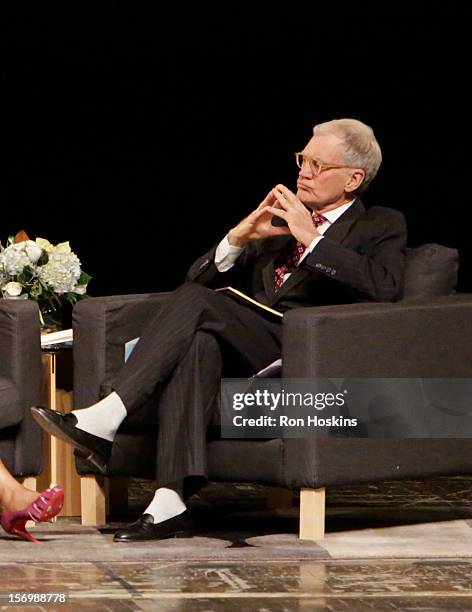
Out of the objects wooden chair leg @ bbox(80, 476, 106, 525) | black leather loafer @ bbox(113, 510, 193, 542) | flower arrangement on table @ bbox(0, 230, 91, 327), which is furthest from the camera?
flower arrangement on table @ bbox(0, 230, 91, 327)

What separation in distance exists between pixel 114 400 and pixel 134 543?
0.36 metres

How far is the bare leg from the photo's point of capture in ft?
12.4

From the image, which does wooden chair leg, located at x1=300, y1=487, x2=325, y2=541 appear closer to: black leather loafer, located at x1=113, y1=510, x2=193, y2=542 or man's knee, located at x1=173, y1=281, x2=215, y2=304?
black leather loafer, located at x1=113, y1=510, x2=193, y2=542

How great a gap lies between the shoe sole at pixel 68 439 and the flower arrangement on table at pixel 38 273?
0.76 meters

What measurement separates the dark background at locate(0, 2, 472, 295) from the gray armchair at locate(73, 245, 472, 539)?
161 centimetres

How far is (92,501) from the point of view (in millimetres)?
4199

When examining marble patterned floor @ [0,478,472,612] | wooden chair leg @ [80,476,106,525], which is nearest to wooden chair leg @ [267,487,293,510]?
marble patterned floor @ [0,478,472,612]

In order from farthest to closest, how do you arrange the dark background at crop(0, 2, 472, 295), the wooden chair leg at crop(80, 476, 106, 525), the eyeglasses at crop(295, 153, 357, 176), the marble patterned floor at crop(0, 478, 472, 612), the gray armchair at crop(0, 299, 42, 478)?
the dark background at crop(0, 2, 472, 295), the eyeglasses at crop(295, 153, 357, 176), the wooden chair leg at crop(80, 476, 106, 525), the gray armchair at crop(0, 299, 42, 478), the marble patterned floor at crop(0, 478, 472, 612)

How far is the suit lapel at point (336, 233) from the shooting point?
13.9 ft

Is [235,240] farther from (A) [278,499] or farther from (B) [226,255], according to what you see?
(A) [278,499]

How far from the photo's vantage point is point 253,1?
18.9 ft

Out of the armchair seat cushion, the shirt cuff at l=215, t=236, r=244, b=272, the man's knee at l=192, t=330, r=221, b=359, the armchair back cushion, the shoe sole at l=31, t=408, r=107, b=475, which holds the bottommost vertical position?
the shoe sole at l=31, t=408, r=107, b=475

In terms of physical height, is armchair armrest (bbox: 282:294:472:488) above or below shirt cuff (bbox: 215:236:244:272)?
below

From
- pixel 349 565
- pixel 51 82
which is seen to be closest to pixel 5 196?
pixel 51 82
